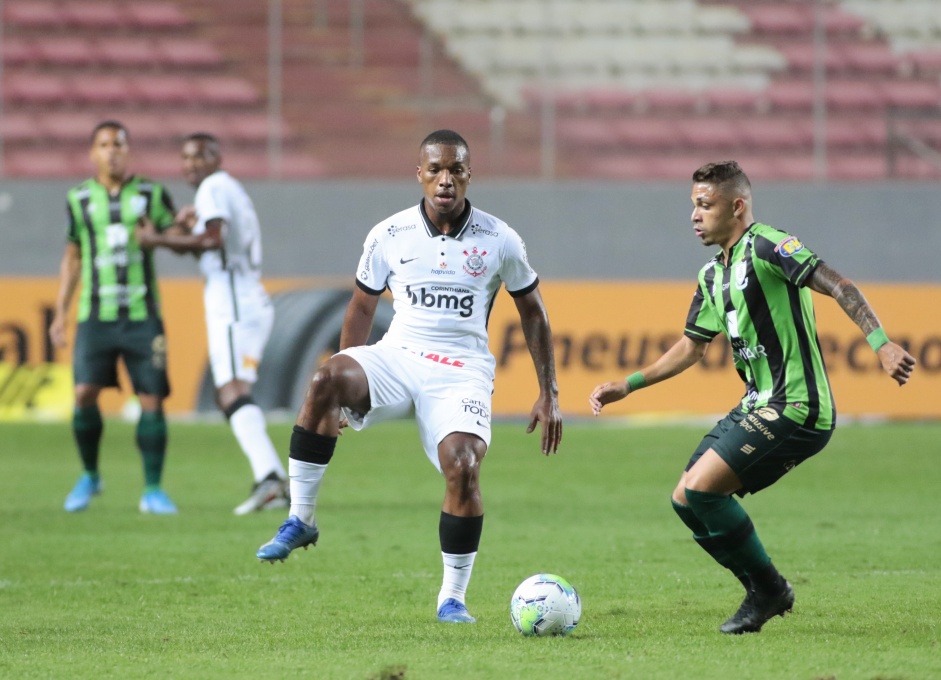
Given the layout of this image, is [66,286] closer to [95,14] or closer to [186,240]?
[186,240]

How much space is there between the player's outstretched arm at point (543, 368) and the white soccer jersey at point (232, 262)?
3658mm

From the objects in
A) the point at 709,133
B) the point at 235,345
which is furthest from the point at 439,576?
the point at 709,133

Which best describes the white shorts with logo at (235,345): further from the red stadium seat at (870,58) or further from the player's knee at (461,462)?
the red stadium seat at (870,58)

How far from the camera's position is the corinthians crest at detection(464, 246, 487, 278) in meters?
5.59

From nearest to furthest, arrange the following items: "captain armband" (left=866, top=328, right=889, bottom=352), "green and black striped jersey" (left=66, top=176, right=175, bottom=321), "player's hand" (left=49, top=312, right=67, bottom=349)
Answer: "captain armband" (left=866, top=328, right=889, bottom=352)
"green and black striped jersey" (left=66, top=176, right=175, bottom=321)
"player's hand" (left=49, top=312, right=67, bottom=349)

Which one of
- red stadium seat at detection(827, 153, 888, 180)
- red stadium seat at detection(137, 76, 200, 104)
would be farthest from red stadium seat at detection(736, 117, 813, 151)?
red stadium seat at detection(137, 76, 200, 104)

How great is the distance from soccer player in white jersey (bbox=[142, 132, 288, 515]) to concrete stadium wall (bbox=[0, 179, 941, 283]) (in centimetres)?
799

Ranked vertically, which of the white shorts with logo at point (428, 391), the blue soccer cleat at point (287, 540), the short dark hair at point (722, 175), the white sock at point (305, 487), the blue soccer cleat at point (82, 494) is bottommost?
the blue soccer cleat at point (82, 494)

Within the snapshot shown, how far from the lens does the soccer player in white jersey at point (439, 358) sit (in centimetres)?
535

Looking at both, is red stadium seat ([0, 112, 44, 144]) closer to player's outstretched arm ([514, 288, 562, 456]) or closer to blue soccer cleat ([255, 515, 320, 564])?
player's outstretched arm ([514, 288, 562, 456])

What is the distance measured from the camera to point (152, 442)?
8.97 metres

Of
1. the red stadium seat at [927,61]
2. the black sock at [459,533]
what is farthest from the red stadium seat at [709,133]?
the black sock at [459,533]

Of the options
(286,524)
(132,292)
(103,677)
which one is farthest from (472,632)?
(132,292)

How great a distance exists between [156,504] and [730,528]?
15.9 ft
